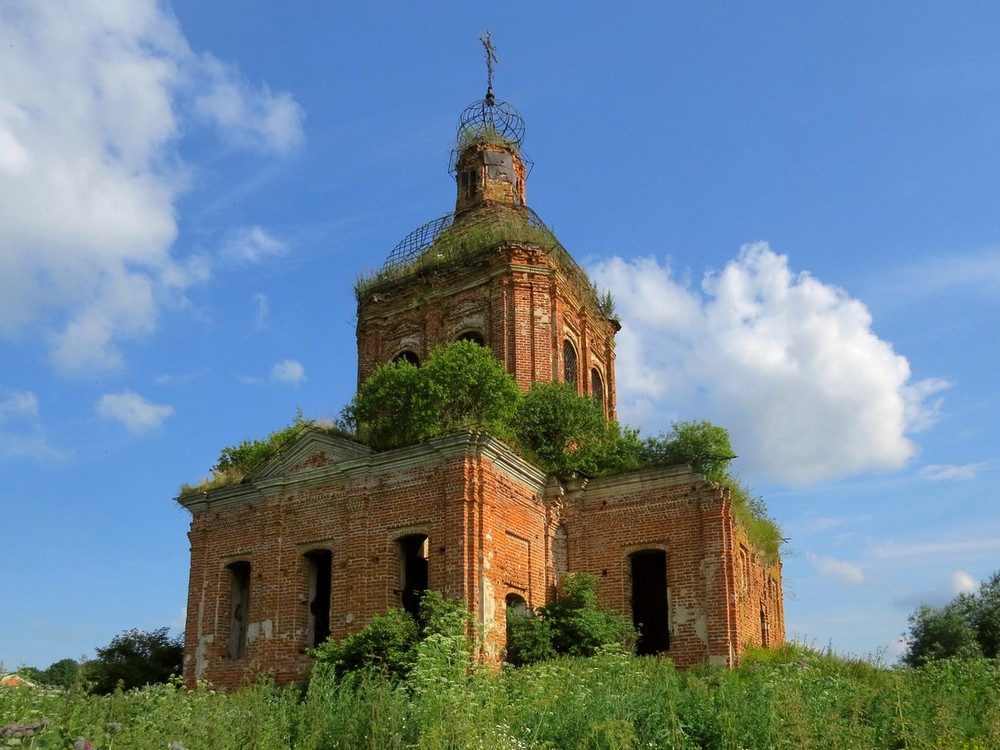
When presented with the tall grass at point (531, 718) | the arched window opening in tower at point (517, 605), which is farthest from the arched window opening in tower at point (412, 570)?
the tall grass at point (531, 718)

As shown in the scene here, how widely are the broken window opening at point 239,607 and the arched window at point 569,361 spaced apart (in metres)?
8.69

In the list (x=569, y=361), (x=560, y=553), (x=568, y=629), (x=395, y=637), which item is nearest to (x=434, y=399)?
(x=560, y=553)

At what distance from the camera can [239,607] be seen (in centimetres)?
1936

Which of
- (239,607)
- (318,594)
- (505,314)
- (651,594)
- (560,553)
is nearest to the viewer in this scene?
(318,594)

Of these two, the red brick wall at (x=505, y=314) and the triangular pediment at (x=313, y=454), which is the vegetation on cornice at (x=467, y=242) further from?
the triangular pediment at (x=313, y=454)

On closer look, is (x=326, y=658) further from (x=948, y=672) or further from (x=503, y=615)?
(x=948, y=672)

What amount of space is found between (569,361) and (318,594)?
855 cm

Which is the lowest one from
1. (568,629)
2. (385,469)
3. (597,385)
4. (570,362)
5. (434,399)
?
(568,629)

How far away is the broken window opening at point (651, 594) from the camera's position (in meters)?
19.2

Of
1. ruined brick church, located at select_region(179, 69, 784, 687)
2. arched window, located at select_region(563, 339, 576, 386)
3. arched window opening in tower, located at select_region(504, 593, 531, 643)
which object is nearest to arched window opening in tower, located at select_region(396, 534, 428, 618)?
ruined brick church, located at select_region(179, 69, 784, 687)

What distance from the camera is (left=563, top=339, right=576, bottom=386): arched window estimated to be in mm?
23109

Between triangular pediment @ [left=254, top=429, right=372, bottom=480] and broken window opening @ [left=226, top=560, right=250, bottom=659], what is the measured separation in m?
2.08

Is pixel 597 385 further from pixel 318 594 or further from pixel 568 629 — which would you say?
pixel 318 594

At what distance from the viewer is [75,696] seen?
9.35 m
